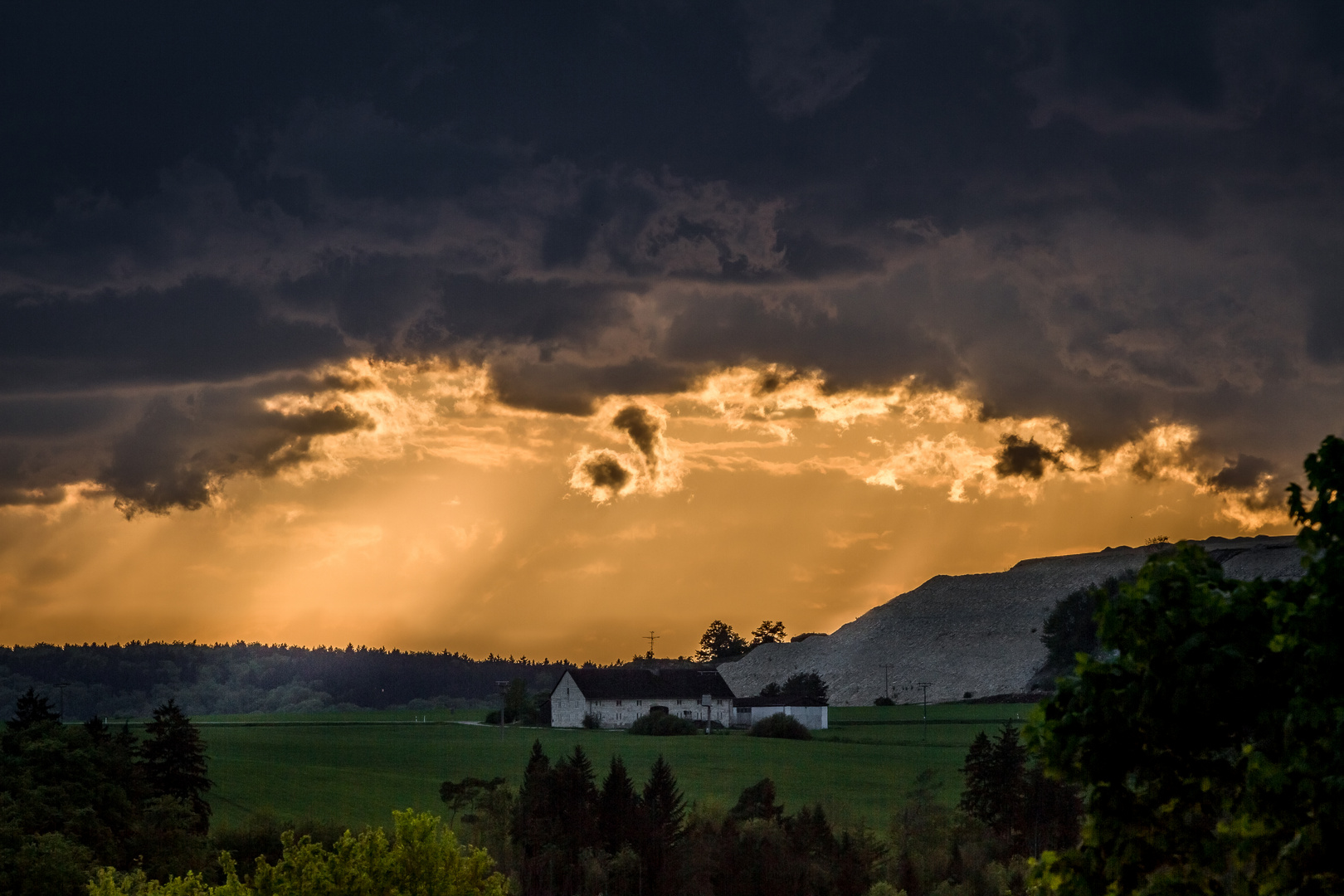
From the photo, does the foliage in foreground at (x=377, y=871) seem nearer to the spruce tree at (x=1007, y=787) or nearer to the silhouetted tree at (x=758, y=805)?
the silhouetted tree at (x=758, y=805)

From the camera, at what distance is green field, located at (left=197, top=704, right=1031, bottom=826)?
10588 cm

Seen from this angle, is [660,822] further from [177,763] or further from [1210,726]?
[1210,726]

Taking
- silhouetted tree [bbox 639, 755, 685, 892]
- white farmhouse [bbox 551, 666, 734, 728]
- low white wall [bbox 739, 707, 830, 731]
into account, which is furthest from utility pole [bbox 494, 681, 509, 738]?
silhouetted tree [bbox 639, 755, 685, 892]

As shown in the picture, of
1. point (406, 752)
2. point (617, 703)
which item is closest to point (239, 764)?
point (406, 752)

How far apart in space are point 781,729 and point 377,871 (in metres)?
119

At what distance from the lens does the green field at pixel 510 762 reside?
106 m

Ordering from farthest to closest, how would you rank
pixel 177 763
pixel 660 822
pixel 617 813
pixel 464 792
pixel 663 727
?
1. pixel 663 727
2. pixel 464 792
3. pixel 177 763
4. pixel 617 813
5. pixel 660 822

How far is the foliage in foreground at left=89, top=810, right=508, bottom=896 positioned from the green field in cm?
6465

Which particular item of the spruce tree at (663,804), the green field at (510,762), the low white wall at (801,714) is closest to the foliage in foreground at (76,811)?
the green field at (510,762)

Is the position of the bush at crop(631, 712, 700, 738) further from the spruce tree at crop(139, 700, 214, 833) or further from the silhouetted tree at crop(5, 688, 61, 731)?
the silhouetted tree at crop(5, 688, 61, 731)

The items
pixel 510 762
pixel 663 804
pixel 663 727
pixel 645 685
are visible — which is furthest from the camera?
pixel 645 685

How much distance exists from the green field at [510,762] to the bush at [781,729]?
9.87ft

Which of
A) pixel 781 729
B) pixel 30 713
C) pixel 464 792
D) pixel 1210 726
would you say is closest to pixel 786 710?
pixel 781 729

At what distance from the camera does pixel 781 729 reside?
149 metres
